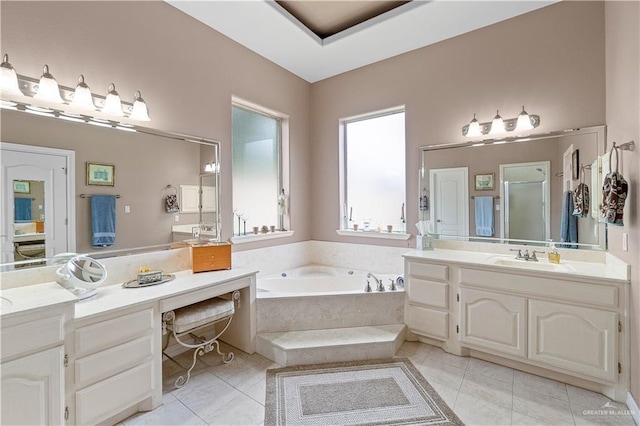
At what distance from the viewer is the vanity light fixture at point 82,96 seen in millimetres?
2000

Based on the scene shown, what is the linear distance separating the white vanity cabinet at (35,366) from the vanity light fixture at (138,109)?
4.86 feet

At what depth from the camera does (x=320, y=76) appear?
3973 mm

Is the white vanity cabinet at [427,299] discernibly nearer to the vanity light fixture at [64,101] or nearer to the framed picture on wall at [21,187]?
the vanity light fixture at [64,101]

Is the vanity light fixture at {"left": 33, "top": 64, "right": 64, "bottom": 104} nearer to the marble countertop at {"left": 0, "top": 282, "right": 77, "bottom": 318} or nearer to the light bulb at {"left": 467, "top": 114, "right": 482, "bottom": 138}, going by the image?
the marble countertop at {"left": 0, "top": 282, "right": 77, "bottom": 318}

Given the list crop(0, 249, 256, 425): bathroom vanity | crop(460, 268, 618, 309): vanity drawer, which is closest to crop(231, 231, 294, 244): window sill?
crop(0, 249, 256, 425): bathroom vanity

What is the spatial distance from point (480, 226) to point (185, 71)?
10.7 feet

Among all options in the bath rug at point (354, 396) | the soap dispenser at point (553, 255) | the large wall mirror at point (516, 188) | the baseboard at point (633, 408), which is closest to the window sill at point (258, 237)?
the bath rug at point (354, 396)

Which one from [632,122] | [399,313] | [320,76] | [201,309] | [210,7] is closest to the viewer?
[632,122]

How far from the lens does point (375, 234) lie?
366 centimetres

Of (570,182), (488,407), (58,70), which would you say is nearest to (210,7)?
(58,70)

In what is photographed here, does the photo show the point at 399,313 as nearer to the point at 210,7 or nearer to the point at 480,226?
the point at 480,226

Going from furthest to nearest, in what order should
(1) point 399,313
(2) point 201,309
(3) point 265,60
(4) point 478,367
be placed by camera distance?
(3) point 265,60 → (1) point 399,313 → (4) point 478,367 → (2) point 201,309

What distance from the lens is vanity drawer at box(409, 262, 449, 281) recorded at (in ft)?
8.75

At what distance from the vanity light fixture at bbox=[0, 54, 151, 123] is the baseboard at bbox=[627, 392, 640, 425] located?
395cm
